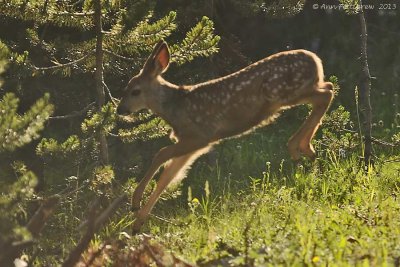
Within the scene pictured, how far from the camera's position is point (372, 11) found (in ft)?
56.5

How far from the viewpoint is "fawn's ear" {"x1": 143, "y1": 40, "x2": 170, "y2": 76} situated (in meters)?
→ 9.28

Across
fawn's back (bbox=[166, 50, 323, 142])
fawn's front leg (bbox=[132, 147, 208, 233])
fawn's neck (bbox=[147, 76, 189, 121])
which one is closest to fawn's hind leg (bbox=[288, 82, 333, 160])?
fawn's back (bbox=[166, 50, 323, 142])

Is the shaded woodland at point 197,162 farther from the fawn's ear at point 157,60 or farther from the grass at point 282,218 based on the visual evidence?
the fawn's ear at point 157,60

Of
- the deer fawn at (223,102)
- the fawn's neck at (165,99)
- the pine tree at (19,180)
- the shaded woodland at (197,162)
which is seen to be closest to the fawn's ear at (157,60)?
the deer fawn at (223,102)

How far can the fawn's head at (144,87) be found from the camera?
30.9ft

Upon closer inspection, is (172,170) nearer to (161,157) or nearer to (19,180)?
(161,157)

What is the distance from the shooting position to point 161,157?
8984mm

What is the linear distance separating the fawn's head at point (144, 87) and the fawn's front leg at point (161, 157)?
0.70 metres

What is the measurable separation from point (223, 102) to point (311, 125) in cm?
96

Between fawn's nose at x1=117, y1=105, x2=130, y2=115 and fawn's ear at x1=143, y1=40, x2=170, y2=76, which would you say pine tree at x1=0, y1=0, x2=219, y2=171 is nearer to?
fawn's nose at x1=117, y1=105, x2=130, y2=115

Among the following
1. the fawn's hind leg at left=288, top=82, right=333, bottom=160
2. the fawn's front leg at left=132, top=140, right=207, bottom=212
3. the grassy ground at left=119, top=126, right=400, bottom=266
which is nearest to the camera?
the grassy ground at left=119, top=126, right=400, bottom=266

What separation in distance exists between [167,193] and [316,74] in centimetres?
229

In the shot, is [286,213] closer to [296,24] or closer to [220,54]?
[220,54]

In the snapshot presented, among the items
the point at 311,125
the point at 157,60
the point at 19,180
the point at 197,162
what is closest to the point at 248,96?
the point at 311,125
